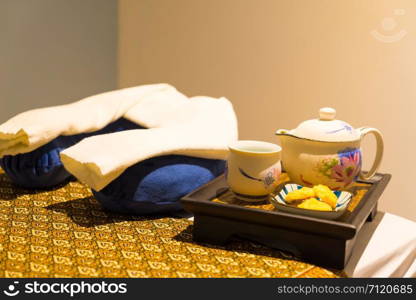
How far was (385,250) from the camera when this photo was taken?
0.95 meters

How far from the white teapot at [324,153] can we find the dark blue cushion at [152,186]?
21 centimetres

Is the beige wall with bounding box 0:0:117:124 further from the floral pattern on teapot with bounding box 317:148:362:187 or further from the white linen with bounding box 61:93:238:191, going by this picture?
the floral pattern on teapot with bounding box 317:148:362:187

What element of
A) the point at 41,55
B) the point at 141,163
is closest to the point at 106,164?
the point at 141,163

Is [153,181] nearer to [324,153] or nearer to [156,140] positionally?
[156,140]

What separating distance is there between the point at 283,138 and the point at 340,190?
14cm

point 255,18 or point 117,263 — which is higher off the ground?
point 255,18

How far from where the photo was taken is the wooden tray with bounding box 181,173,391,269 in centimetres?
82

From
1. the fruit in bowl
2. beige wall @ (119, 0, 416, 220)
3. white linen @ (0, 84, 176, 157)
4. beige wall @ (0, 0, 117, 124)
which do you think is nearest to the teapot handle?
the fruit in bowl

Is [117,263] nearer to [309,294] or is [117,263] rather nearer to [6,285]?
[6,285]

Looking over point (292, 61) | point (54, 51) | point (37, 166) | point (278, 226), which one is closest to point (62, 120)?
point (37, 166)

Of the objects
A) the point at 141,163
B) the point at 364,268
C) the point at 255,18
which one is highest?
the point at 255,18

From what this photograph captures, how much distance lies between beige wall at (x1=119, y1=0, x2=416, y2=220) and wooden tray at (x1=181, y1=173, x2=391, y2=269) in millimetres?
1005

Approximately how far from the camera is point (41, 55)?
231cm

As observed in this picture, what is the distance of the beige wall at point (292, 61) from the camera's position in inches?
73.1
